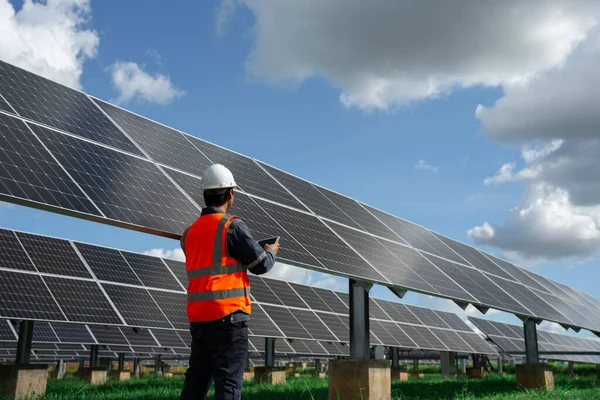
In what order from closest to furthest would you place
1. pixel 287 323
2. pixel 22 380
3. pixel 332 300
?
pixel 22 380, pixel 287 323, pixel 332 300

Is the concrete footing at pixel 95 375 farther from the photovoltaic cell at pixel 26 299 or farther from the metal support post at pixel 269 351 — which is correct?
the photovoltaic cell at pixel 26 299

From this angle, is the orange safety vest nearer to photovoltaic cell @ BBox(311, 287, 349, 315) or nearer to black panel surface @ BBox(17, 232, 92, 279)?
black panel surface @ BBox(17, 232, 92, 279)

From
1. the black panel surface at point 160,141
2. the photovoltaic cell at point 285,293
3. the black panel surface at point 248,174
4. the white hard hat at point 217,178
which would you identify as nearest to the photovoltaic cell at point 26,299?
the black panel surface at point 160,141

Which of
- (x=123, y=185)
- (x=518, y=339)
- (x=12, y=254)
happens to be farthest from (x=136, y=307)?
(x=518, y=339)

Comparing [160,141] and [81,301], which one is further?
[81,301]

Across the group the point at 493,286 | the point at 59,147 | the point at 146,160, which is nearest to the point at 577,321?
the point at 493,286

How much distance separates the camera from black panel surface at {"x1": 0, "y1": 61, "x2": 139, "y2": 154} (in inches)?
441

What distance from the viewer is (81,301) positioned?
62.2ft

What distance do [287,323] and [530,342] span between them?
9.21 metres

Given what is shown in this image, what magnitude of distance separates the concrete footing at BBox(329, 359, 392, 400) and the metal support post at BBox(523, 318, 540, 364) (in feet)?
34.3

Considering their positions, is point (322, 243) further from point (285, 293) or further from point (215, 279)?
point (285, 293)

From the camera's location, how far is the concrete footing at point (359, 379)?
35.1ft

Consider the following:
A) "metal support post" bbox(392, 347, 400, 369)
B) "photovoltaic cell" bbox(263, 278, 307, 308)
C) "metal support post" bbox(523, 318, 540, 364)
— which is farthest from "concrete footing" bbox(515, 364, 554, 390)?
"metal support post" bbox(392, 347, 400, 369)

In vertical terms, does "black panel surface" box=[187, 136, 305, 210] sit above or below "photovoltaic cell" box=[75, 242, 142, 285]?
above
